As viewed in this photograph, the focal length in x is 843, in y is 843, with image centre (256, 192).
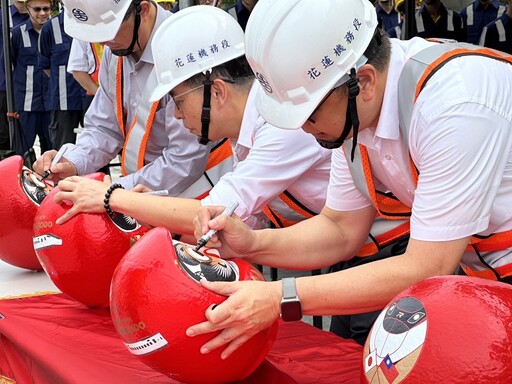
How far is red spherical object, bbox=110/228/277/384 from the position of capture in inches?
60.1

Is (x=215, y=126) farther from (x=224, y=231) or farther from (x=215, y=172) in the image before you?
(x=215, y=172)

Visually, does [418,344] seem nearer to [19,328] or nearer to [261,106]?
[261,106]

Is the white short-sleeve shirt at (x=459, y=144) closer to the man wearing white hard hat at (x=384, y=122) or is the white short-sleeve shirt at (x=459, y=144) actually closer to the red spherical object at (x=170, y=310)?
the man wearing white hard hat at (x=384, y=122)

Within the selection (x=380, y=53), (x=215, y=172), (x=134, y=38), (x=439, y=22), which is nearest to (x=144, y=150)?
(x=215, y=172)

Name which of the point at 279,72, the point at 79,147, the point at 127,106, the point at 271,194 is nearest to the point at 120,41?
the point at 127,106

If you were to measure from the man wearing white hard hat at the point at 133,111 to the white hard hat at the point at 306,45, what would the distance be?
1146 mm

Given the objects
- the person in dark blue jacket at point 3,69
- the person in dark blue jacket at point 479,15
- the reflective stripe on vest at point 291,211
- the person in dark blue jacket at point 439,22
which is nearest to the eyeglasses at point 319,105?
the reflective stripe on vest at point 291,211

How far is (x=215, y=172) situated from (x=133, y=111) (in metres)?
0.36

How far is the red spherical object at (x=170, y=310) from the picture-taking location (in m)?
1.53

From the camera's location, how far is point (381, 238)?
2.21m

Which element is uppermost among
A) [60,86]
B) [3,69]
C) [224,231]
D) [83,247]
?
[224,231]

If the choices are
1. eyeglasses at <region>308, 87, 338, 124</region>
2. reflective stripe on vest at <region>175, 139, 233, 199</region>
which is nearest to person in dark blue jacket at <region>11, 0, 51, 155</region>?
reflective stripe on vest at <region>175, 139, 233, 199</region>

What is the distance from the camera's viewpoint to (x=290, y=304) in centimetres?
151

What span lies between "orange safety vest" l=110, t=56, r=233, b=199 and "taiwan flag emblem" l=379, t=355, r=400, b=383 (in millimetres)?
1520
